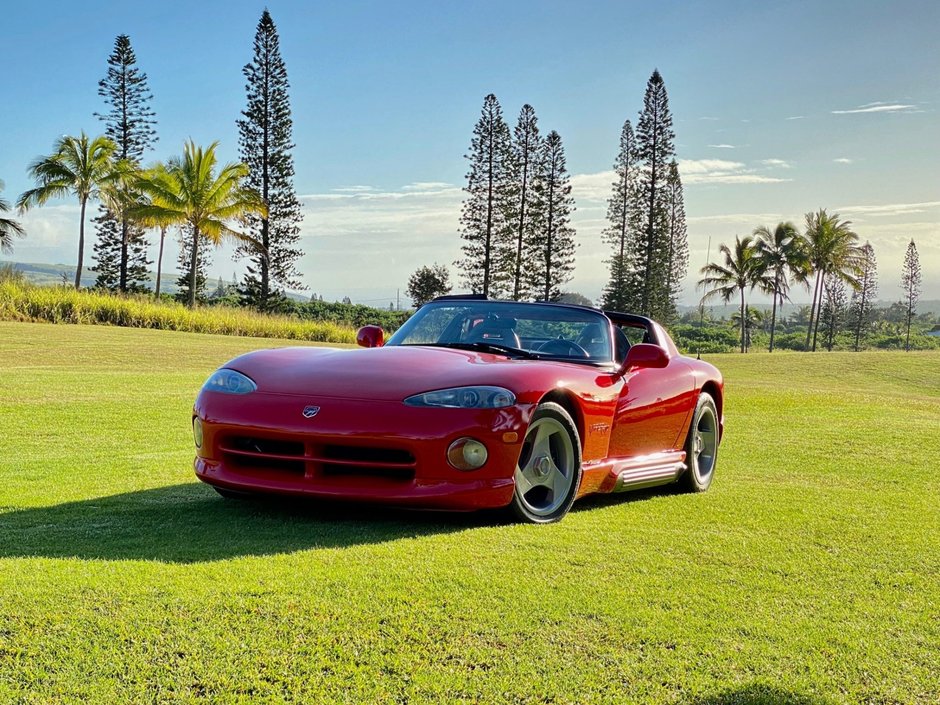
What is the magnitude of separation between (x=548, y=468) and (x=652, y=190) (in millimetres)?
56322

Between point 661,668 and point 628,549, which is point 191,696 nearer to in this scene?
point 661,668

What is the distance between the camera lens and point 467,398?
497 centimetres

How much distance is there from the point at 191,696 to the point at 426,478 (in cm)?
232

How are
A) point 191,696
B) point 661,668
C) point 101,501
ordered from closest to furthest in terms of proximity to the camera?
point 191,696 → point 661,668 → point 101,501

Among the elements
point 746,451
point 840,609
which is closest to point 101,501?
point 840,609

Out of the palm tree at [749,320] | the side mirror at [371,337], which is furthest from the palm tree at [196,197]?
the palm tree at [749,320]

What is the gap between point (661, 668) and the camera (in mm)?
3043

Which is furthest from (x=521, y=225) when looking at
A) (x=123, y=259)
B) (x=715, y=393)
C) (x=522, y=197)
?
(x=715, y=393)

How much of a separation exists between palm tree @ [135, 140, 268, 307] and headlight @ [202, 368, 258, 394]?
119ft

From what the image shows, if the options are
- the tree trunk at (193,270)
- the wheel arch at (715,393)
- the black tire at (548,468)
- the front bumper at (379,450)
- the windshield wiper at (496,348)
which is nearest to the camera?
the front bumper at (379,450)

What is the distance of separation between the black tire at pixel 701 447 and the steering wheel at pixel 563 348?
129 cm

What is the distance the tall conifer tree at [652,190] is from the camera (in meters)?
57.5

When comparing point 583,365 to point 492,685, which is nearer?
point 492,685

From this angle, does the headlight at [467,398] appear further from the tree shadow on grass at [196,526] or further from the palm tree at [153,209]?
the palm tree at [153,209]
